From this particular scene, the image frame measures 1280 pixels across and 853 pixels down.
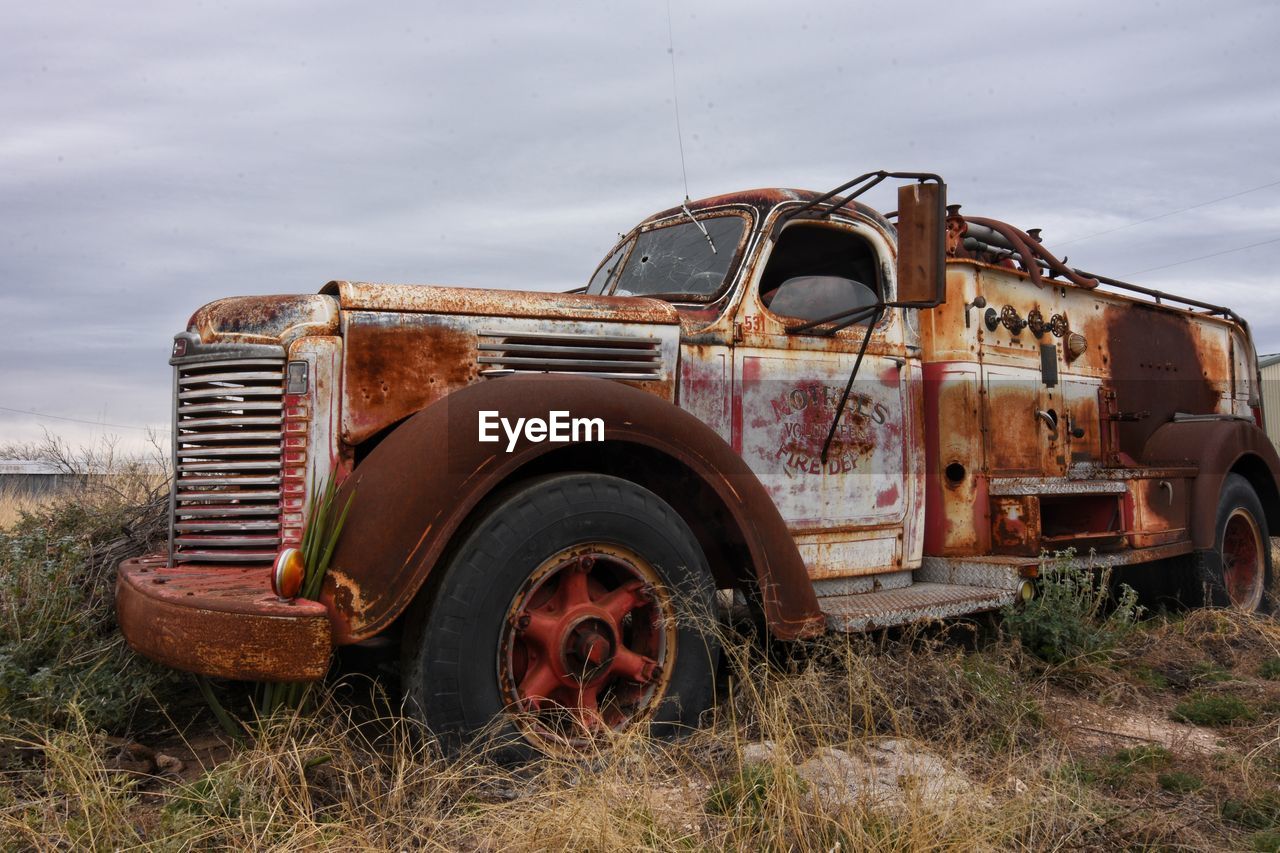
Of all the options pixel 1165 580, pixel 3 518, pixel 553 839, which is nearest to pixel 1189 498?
pixel 1165 580

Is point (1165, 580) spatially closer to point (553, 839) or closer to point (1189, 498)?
point (1189, 498)

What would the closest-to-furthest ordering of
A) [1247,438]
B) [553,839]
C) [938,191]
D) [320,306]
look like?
[553,839]
[320,306]
[938,191]
[1247,438]

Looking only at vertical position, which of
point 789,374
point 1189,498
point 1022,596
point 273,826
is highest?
point 789,374

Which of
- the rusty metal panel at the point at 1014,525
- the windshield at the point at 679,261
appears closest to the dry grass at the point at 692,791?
the rusty metal panel at the point at 1014,525

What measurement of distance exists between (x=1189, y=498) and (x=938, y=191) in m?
3.68

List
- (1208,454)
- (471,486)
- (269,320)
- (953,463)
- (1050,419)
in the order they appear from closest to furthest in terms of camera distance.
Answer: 1. (471,486)
2. (269,320)
3. (953,463)
4. (1050,419)
5. (1208,454)

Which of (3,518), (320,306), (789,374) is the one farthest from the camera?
(3,518)

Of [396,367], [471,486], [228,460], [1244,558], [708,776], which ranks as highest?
[396,367]

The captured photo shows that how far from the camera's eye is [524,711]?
337 cm

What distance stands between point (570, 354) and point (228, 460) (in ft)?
4.34

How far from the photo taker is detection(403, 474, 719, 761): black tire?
3.27m

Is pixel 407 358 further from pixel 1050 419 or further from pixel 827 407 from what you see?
pixel 1050 419

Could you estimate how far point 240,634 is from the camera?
2.99 meters

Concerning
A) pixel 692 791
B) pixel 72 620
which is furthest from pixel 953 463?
pixel 72 620
